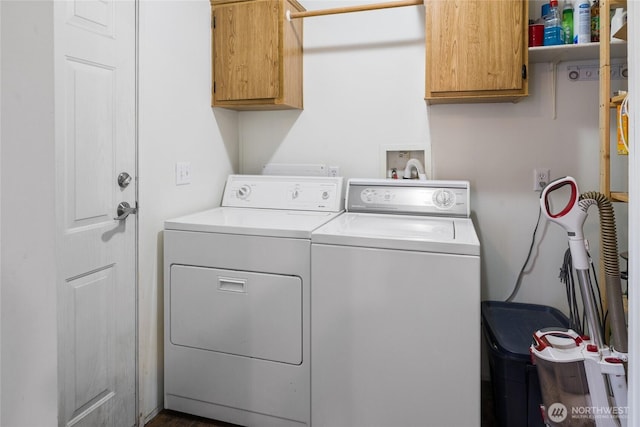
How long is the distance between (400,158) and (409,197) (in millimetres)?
340

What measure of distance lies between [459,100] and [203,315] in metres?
1.62

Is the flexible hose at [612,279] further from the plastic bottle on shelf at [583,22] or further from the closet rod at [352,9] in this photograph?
the closet rod at [352,9]

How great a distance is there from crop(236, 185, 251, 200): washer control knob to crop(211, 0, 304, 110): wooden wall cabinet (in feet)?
1.54

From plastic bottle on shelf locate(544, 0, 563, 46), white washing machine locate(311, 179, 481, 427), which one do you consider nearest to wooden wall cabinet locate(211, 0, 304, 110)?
white washing machine locate(311, 179, 481, 427)

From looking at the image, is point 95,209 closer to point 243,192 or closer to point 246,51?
point 243,192

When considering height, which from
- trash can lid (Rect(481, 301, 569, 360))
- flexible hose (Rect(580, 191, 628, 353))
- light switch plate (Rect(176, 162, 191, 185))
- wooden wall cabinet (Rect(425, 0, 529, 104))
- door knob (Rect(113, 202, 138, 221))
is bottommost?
trash can lid (Rect(481, 301, 569, 360))

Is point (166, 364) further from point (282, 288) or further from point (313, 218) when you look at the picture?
point (313, 218)

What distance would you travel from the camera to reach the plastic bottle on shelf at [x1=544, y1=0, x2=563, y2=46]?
1.89 metres

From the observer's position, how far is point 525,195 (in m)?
2.17

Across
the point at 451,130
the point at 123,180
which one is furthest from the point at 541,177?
the point at 123,180

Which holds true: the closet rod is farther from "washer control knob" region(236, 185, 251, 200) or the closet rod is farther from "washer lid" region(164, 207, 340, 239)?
"washer lid" region(164, 207, 340, 239)

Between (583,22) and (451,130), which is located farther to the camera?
(451,130)

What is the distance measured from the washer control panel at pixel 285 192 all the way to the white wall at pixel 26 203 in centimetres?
177

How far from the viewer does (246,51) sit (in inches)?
88.7
